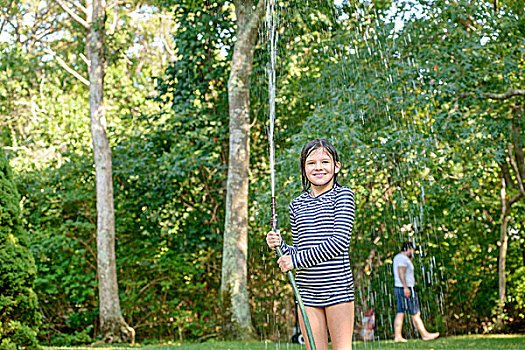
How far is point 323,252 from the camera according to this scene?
2705mm

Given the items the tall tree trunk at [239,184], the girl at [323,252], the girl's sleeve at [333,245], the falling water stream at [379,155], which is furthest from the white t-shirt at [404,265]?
the girl's sleeve at [333,245]

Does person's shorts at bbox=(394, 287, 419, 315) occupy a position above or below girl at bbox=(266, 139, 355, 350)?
below

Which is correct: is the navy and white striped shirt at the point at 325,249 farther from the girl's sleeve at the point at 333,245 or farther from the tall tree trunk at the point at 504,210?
the tall tree trunk at the point at 504,210

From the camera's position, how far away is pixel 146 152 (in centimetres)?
1183

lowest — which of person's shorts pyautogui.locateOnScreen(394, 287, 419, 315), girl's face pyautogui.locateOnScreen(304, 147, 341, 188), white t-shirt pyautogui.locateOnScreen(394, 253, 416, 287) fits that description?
person's shorts pyautogui.locateOnScreen(394, 287, 419, 315)

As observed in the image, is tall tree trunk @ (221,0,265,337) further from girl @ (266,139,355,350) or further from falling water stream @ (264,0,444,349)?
girl @ (266,139,355,350)

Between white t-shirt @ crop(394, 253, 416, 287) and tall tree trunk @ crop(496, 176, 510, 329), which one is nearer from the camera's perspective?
white t-shirt @ crop(394, 253, 416, 287)

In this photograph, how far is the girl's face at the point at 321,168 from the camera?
286cm

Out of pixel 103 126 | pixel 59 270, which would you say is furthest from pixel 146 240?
pixel 103 126

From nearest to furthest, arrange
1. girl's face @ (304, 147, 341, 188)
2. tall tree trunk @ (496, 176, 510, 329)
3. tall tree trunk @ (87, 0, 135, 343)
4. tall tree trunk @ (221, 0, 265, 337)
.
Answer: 1. girl's face @ (304, 147, 341, 188)
2. tall tree trunk @ (221, 0, 265, 337)
3. tall tree trunk @ (87, 0, 135, 343)
4. tall tree trunk @ (496, 176, 510, 329)

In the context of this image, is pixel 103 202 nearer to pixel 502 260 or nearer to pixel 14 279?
pixel 14 279

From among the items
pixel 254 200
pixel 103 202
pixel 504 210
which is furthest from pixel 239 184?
pixel 504 210

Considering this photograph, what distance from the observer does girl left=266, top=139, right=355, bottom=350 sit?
2717 mm

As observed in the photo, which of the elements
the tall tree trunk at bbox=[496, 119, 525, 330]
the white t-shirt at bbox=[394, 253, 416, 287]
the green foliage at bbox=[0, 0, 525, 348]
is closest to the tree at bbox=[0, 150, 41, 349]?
the green foliage at bbox=[0, 0, 525, 348]
